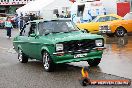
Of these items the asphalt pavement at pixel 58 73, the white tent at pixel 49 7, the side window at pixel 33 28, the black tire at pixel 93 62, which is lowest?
the asphalt pavement at pixel 58 73

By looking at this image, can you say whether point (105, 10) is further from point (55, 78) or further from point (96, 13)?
point (55, 78)

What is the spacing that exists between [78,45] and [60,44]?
55 cm

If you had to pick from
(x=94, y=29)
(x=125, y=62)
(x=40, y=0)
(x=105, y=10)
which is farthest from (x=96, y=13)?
(x=125, y=62)

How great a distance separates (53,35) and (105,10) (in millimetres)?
21794

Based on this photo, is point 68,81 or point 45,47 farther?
point 45,47

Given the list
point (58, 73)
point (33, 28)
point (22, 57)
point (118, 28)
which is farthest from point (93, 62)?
point (118, 28)

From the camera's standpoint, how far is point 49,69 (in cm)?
1177

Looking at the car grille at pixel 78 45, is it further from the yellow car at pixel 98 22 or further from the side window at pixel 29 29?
the yellow car at pixel 98 22

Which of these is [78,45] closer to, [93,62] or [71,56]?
[71,56]

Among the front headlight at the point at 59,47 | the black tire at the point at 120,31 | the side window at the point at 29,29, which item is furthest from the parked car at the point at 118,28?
the front headlight at the point at 59,47

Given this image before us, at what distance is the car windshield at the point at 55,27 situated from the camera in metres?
12.6

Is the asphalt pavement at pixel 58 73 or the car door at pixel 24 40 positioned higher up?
the car door at pixel 24 40

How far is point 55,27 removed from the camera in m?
12.8

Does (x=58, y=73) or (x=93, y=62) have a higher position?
(x=93, y=62)
